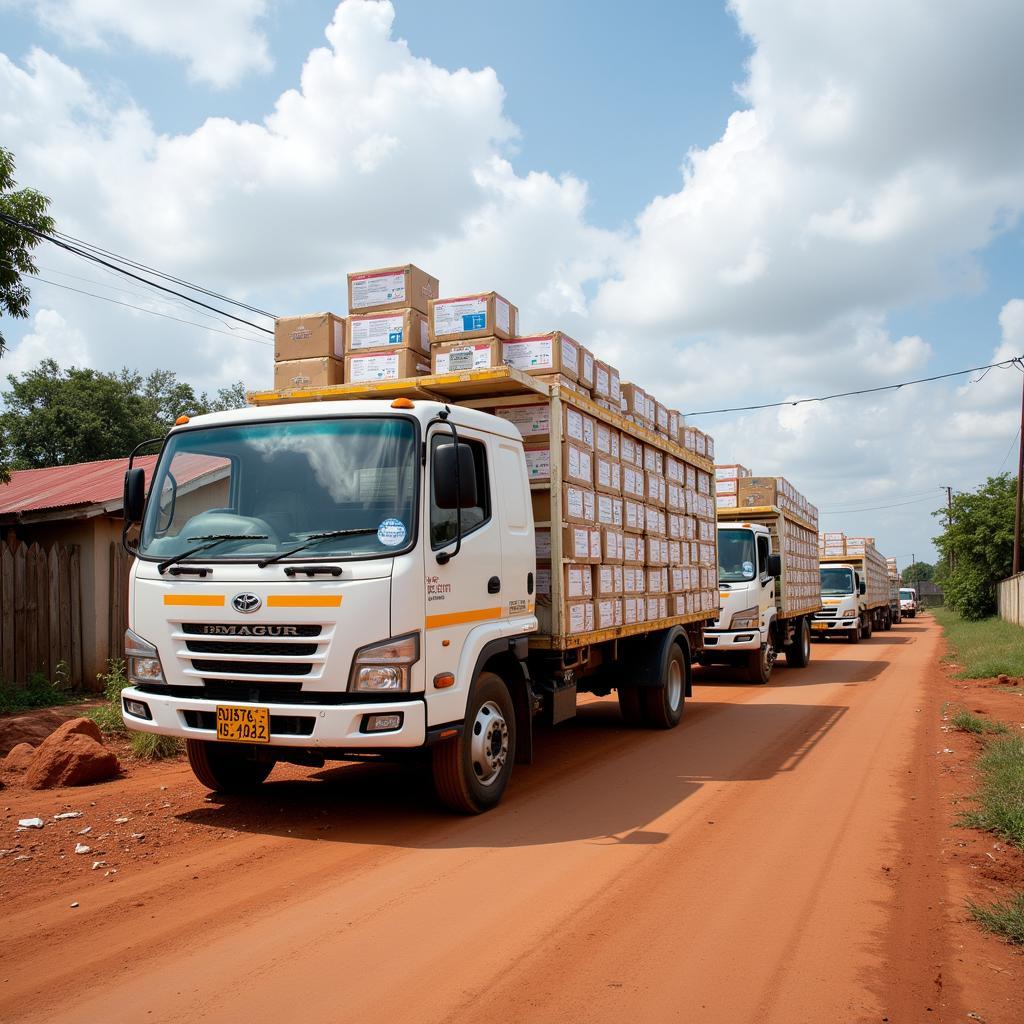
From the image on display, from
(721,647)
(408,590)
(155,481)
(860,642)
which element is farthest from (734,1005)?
(860,642)

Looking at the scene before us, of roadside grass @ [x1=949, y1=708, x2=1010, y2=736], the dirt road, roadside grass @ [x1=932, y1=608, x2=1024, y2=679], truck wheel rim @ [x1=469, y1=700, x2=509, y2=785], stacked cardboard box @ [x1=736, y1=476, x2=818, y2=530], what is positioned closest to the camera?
the dirt road

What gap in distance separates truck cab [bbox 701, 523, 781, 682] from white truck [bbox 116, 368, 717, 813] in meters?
8.56

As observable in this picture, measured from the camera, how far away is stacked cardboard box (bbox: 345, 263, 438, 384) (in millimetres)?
7605

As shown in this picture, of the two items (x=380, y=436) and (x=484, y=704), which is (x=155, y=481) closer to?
(x=380, y=436)

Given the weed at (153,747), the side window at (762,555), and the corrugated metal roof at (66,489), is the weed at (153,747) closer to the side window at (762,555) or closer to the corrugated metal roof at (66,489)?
the corrugated metal roof at (66,489)

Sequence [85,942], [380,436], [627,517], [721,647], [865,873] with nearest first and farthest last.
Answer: [85,942]
[865,873]
[380,436]
[627,517]
[721,647]

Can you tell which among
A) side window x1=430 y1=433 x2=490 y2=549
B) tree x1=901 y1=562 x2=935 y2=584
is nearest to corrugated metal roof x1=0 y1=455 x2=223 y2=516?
side window x1=430 y1=433 x2=490 y2=549

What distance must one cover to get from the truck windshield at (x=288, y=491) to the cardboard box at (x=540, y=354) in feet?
7.00

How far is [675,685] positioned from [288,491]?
243 inches

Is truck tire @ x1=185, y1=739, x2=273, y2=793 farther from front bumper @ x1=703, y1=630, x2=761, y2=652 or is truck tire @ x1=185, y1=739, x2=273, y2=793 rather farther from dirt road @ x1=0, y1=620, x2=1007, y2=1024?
front bumper @ x1=703, y1=630, x2=761, y2=652

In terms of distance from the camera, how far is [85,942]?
426 cm

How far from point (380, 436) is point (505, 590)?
1527 mm

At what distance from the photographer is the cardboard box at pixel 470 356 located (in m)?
7.45

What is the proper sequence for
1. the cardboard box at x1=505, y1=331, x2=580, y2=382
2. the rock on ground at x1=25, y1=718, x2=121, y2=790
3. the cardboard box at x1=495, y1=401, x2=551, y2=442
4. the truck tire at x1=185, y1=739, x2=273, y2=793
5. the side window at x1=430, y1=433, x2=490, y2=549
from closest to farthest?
1. the side window at x1=430, y1=433, x2=490, y2=549
2. the truck tire at x1=185, y1=739, x2=273, y2=793
3. the rock on ground at x1=25, y1=718, x2=121, y2=790
4. the cardboard box at x1=495, y1=401, x2=551, y2=442
5. the cardboard box at x1=505, y1=331, x2=580, y2=382
